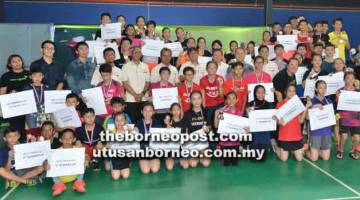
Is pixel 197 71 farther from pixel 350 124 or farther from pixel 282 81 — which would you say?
pixel 350 124

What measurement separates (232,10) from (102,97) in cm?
A: 802

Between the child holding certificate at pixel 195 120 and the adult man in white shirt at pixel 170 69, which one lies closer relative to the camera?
the child holding certificate at pixel 195 120

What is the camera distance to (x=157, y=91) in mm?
5863

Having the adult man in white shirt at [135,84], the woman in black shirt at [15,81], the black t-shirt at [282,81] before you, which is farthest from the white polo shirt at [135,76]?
the black t-shirt at [282,81]

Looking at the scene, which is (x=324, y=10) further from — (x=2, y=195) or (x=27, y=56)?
(x=2, y=195)

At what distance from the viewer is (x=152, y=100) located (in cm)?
600

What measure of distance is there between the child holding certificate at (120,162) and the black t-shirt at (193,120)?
90 centimetres

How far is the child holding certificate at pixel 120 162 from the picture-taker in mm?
5195

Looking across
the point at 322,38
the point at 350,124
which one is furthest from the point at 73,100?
the point at 322,38

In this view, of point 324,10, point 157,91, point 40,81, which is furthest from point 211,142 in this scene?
point 324,10

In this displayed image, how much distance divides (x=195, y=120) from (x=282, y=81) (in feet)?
5.66

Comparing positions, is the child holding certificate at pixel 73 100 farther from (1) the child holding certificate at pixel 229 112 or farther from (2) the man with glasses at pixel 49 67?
(1) the child holding certificate at pixel 229 112

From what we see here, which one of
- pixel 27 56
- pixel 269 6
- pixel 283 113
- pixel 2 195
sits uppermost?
pixel 269 6

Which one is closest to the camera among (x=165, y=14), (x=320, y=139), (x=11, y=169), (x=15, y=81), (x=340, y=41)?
(x=11, y=169)
